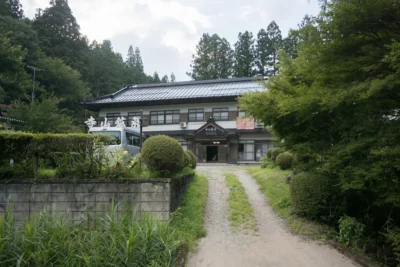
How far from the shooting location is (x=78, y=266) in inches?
140

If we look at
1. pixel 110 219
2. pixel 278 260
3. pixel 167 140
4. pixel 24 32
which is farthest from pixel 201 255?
pixel 24 32

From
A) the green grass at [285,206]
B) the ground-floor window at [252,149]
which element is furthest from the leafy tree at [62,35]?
the green grass at [285,206]

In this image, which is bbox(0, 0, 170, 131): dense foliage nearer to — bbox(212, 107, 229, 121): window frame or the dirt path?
bbox(212, 107, 229, 121): window frame

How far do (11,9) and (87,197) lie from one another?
34.9 meters

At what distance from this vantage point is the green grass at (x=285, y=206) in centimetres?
611

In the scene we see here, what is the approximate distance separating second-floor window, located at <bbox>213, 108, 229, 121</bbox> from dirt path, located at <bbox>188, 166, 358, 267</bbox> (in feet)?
60.8

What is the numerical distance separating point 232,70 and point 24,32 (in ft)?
91.7

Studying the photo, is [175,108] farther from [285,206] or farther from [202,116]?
[285,206]

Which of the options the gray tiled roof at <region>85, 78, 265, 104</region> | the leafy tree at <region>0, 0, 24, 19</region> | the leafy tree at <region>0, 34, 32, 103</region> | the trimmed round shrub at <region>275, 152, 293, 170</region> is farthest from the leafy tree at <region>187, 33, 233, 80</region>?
the trimmed round shrub at <region>275, 152, 293, 170</region>

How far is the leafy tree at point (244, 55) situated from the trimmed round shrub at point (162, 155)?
1497 inches

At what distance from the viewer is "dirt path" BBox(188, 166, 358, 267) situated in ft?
15.8

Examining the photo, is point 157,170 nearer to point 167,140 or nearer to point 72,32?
point 167,140

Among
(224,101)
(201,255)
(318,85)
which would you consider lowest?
(201,255)

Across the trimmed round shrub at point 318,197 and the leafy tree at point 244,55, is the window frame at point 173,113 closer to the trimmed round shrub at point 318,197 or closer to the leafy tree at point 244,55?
the leafy tree at point 244,55
